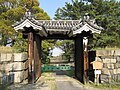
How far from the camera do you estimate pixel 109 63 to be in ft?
34.2

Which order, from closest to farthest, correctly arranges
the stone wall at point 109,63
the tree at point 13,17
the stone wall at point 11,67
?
the stone wall at point 11,67, the stone wall at point 109,63, the tree at point 13,17

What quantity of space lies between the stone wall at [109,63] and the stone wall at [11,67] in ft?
11.8

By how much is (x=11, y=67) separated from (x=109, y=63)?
4.53 m

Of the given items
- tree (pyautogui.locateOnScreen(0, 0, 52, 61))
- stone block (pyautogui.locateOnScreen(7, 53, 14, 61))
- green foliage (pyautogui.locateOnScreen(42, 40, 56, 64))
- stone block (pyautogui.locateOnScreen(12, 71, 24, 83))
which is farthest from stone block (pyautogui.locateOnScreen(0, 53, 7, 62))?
green foliage (pyautogui.locateOnScreen(42, 40, 56, 64))

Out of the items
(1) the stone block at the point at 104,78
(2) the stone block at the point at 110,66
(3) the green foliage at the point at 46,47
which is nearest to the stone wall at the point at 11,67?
(1) the stone block at the point at 104,78

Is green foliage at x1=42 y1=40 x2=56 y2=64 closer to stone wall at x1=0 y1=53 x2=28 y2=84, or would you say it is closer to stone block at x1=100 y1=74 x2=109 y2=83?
stone wall at x1=0 y1=53 x2=28 y2=84

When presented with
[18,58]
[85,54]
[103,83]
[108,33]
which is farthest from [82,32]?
[108,33]

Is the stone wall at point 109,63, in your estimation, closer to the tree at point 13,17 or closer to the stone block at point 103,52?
the stone block at point 103,52

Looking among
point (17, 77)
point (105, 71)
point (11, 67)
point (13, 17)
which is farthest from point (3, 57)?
point (13, 17)

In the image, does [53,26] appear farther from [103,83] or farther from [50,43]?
[50,43]

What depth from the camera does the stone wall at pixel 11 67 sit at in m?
9.40

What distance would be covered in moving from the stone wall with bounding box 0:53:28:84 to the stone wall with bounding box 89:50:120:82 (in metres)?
3.60

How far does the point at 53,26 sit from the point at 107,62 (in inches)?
159

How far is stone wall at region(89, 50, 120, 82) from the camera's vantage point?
10352mm
